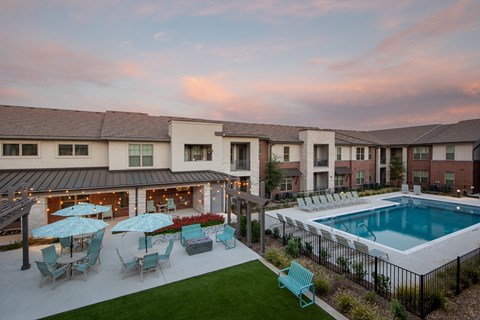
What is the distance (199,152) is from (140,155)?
4709 millimetres

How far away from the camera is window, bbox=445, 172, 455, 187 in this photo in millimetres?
27061

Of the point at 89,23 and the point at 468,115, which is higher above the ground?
the point at 89,23

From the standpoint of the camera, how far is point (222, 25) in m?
17.0

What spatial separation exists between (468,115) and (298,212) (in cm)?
3479

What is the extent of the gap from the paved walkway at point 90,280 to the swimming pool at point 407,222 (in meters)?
9.20

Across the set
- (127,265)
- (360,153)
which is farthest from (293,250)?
(360,153)

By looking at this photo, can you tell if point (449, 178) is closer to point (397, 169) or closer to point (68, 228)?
point (397, 169)

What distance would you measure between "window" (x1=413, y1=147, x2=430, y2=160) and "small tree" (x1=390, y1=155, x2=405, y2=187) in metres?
2.18

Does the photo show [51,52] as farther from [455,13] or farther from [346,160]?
[346,160]

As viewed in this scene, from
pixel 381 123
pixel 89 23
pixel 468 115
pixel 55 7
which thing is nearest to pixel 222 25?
pixel 89 23

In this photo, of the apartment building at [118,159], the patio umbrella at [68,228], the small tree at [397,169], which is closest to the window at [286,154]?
the apartment building at [118,159]

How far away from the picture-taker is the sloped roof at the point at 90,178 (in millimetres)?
13194

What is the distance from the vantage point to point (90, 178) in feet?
48.9

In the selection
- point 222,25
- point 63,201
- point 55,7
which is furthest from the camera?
point 222,25
